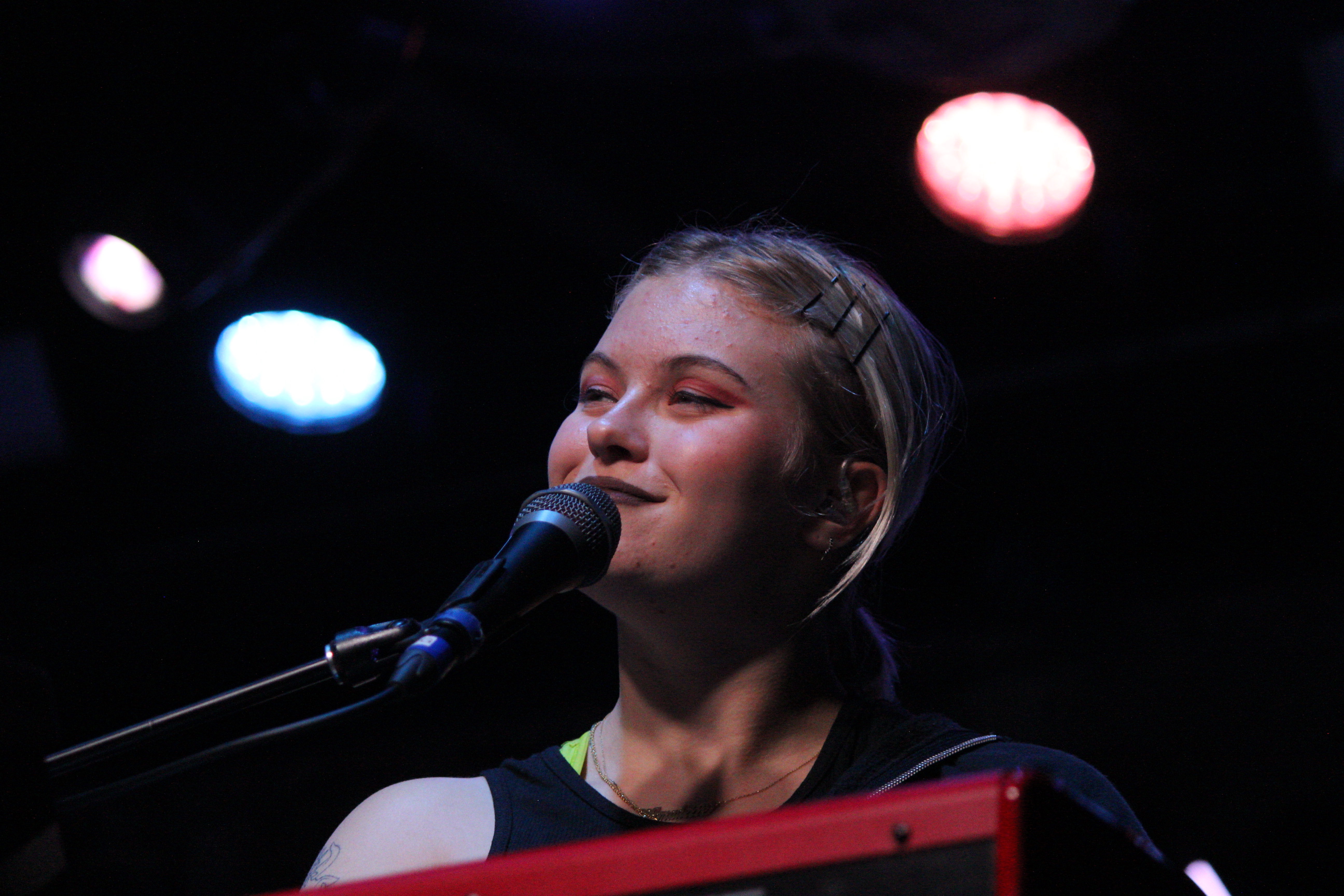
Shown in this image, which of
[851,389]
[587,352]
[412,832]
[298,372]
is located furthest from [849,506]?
[298,372]

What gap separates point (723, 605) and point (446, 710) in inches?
101

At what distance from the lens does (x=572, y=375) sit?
12.7 feet

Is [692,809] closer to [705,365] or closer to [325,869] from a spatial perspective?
[325,869]

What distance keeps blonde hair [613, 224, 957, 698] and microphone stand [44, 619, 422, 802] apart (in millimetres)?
844

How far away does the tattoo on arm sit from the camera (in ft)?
5.23

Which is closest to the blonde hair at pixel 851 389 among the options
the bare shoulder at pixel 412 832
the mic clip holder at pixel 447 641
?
the bare shoulder at pixel 412 832

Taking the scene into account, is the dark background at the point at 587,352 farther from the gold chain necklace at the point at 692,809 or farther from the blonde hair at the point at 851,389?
the gold chain necklace at the point at 692,809

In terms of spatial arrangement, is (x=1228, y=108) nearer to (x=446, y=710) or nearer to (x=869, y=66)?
(x=869, y=66)

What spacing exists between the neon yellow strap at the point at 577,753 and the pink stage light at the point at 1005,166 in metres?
1.88

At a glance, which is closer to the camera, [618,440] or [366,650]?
[366,650]

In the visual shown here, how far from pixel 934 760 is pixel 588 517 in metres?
0.60

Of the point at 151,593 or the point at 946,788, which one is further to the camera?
the point at 151,593

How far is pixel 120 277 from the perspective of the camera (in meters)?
3.13

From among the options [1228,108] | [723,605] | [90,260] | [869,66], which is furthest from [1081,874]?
[90,260]
